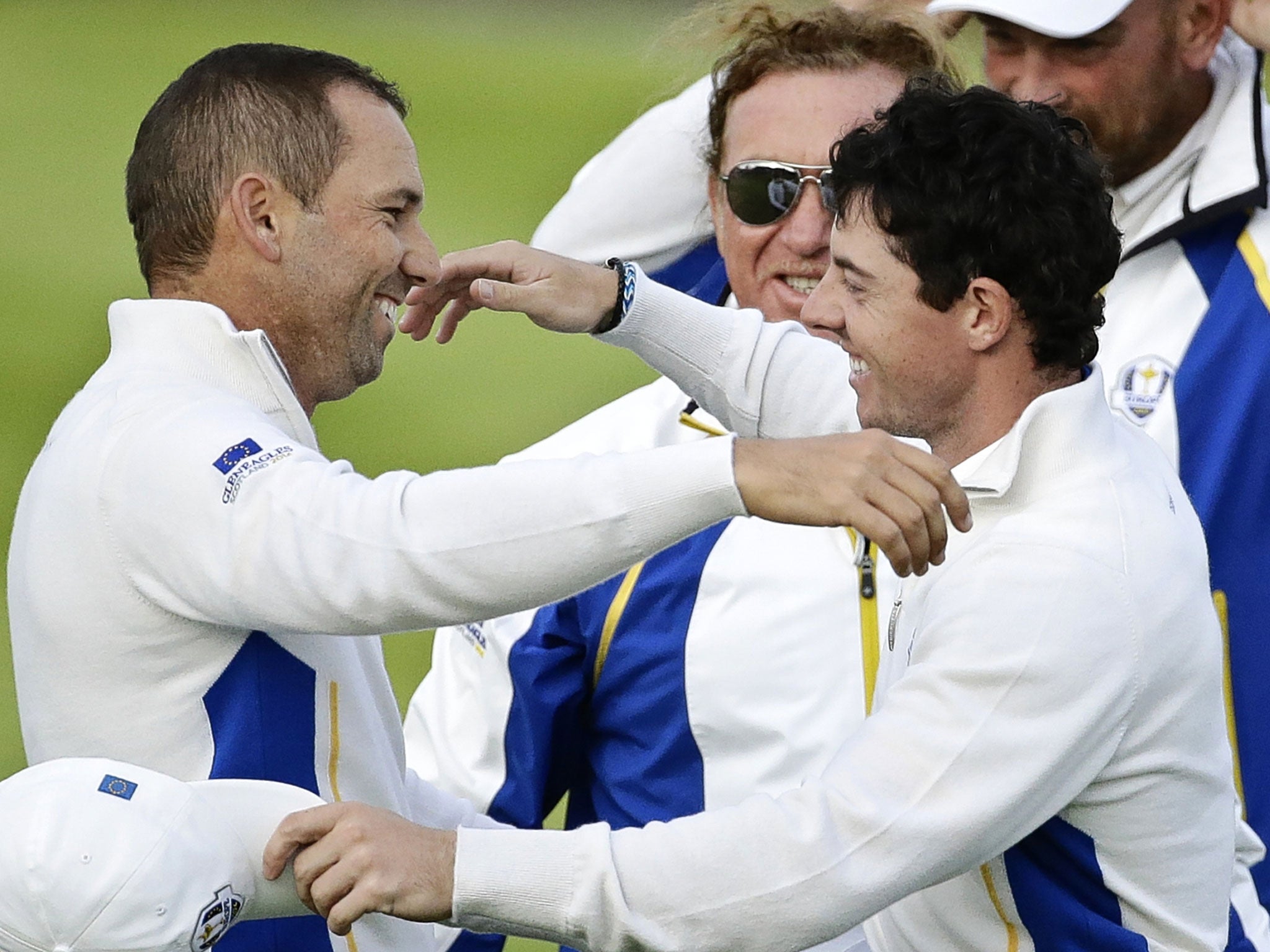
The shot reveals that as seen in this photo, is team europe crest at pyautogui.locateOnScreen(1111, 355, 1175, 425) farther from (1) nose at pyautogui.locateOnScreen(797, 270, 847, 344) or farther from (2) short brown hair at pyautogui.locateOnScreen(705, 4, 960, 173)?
(1) nose at pyautogui.locateOnScreen(797, 270, 847, 344)

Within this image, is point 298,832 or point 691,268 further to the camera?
point 691,268

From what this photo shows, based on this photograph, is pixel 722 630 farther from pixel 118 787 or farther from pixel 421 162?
pixel 421 162

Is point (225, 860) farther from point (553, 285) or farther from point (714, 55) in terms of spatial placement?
point (714, 55)

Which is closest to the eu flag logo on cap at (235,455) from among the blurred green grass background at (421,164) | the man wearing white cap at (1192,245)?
the man wearing white cap at (1192,245)

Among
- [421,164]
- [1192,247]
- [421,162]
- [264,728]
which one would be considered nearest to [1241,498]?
[1192,247]

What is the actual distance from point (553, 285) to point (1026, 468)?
2.83 ft

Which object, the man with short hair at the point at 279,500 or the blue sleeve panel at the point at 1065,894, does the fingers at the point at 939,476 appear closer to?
the man with short hair at the point at 279,500

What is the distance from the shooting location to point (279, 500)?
2254 mm

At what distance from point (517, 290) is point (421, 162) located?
8.16m

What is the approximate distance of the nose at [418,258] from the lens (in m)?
2.76

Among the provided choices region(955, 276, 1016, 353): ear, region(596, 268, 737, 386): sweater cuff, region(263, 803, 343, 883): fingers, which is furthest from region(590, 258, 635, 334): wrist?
region(263, 803, 343, 883): fingers

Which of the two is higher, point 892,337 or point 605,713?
point 892,337

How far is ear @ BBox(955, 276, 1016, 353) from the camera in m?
2.55

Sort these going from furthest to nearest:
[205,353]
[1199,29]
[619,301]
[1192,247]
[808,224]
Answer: [1199,29], [1192,247], [808,224], [619,301], [205,353]
